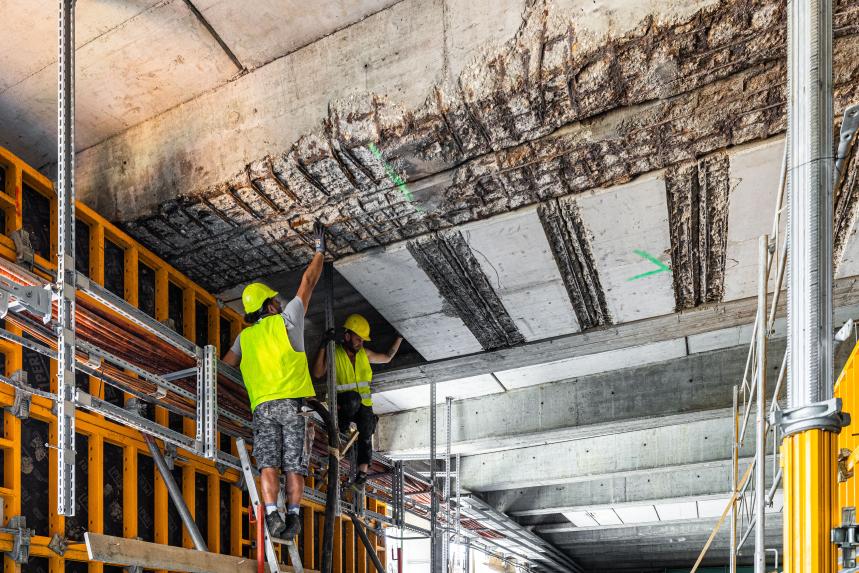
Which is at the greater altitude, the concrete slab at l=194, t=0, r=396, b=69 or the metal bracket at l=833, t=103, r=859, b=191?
the concrete slab at l=194, t=0, r=396, b=69

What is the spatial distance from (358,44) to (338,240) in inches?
65.3

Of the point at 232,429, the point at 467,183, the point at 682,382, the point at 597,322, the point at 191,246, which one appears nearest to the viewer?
the point at 467,183

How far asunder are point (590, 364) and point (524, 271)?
2984 mm

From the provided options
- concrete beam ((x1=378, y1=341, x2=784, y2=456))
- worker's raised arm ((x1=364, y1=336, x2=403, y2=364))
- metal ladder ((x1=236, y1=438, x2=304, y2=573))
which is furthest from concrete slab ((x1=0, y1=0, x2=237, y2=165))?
concrete beam ((x1=378, y1=341, x2=784, y2=456))

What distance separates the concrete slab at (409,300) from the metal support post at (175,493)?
1.95m

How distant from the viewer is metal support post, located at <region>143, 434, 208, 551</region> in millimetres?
5598

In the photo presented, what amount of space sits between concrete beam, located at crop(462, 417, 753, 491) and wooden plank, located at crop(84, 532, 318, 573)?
7000 mm

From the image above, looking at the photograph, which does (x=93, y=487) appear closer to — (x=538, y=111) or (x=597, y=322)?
(x=538, y=111)

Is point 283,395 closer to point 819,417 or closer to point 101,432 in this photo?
point 101,432

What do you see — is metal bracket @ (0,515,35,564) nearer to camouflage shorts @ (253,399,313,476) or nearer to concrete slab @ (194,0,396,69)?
camouflage shorts @ (253,399,313,476)

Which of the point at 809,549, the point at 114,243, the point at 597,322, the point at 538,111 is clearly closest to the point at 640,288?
the point at 597,322

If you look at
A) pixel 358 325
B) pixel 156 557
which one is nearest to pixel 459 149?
pixel 358 325

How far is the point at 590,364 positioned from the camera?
9.16m

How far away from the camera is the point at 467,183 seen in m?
5.29
